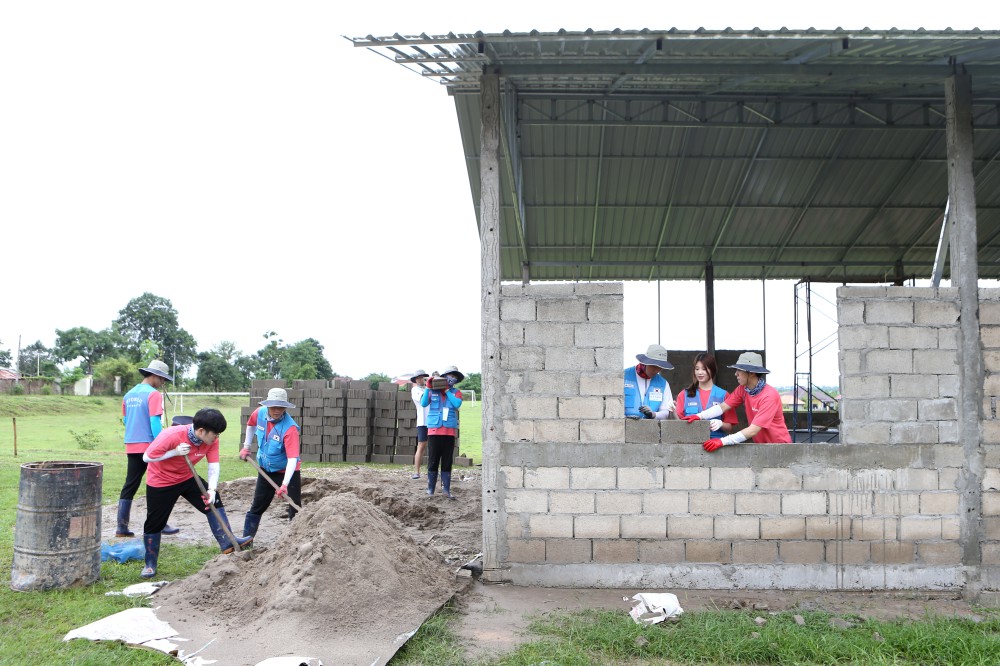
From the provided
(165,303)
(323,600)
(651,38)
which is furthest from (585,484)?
(165,303)

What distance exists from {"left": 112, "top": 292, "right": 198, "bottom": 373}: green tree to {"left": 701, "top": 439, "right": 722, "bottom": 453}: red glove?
66.4 metres

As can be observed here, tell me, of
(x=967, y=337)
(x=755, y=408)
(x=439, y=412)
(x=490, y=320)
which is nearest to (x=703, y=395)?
(x=755, y=408)

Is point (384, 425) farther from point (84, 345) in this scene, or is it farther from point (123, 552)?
point (84, 345)

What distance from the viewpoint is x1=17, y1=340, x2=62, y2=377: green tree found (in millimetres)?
60031

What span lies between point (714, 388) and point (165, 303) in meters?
72.0

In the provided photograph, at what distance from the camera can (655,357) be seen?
6.99 metres

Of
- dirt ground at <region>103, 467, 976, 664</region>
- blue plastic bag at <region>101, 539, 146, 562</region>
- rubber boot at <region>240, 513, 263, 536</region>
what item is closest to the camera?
dirt ground at <region>103, 467, 976, 664</region>

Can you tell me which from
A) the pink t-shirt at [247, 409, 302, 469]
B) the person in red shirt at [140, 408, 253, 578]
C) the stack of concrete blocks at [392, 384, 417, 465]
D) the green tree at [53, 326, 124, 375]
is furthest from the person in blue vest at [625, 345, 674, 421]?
the green tree at [53, 326, 124, 375]

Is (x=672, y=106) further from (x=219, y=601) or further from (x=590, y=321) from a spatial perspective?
(x=219, y=601)

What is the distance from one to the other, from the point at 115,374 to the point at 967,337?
48234mm

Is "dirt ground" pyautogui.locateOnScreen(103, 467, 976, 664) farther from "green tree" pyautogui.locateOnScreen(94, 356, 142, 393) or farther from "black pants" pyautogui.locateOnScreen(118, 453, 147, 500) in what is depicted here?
"green tree" pyautogui.locateOnScreen(94, 356, 142, 393)

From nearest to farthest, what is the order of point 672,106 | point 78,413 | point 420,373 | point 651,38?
point 651,38 → point 672,106 → point 420,373 → point 78,413

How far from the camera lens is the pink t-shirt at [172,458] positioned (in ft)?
21.8

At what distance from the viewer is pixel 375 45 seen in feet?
20.3
